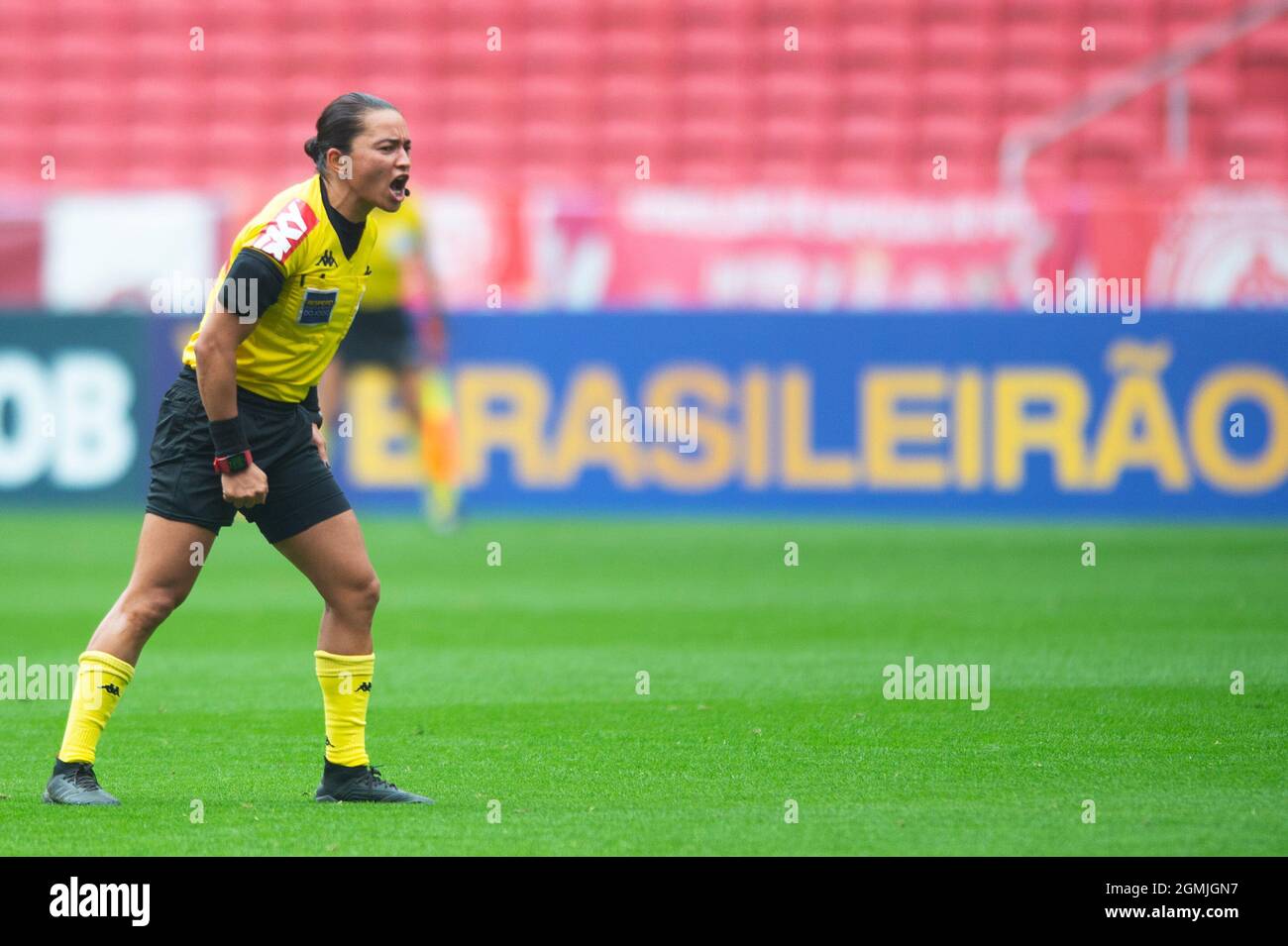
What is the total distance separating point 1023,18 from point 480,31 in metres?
5.49

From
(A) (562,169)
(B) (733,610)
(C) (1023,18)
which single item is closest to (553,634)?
(B) (733,610)

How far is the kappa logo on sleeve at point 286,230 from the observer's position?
17.7 feet

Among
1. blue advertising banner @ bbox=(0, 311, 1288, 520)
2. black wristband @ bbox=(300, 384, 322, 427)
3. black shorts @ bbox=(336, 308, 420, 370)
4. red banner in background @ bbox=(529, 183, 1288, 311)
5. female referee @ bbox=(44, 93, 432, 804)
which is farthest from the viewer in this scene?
red banner in background @ bbox=(529, 183, 1288, 311)

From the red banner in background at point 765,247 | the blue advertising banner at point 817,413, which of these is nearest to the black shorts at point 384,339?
the blue advertising banner at point 817,413

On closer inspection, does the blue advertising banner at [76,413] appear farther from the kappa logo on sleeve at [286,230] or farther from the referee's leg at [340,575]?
the kappa logo on sleeve at [286,230]

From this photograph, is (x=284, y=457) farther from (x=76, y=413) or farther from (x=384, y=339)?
(x=76, y=413)

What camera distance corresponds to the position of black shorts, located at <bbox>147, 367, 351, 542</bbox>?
557cm

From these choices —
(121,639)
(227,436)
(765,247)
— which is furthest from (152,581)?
(765,247)

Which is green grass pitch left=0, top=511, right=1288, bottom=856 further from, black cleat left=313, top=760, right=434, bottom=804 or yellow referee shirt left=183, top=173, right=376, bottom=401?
yellow referee shirt left=183, top=173, right=376, bottom=401

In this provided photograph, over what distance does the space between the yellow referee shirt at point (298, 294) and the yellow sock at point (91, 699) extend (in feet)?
2.84

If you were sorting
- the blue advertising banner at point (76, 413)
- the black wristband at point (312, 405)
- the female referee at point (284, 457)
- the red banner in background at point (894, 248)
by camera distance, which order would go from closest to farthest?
the female referee at point (284, 457), the black wristband at point (312, 405), the blue advertising banner at point (76, 413), the red banner in background at point (894, 248)

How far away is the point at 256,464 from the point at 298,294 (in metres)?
0.49

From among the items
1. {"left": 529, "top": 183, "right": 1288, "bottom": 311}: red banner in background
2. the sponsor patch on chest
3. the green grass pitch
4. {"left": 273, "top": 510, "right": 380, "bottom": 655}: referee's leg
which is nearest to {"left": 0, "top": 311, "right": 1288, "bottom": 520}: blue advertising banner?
{"left": 529, "top": 183, "right": 1288, "bottom": 311}: red banner in background

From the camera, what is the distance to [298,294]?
554cm
